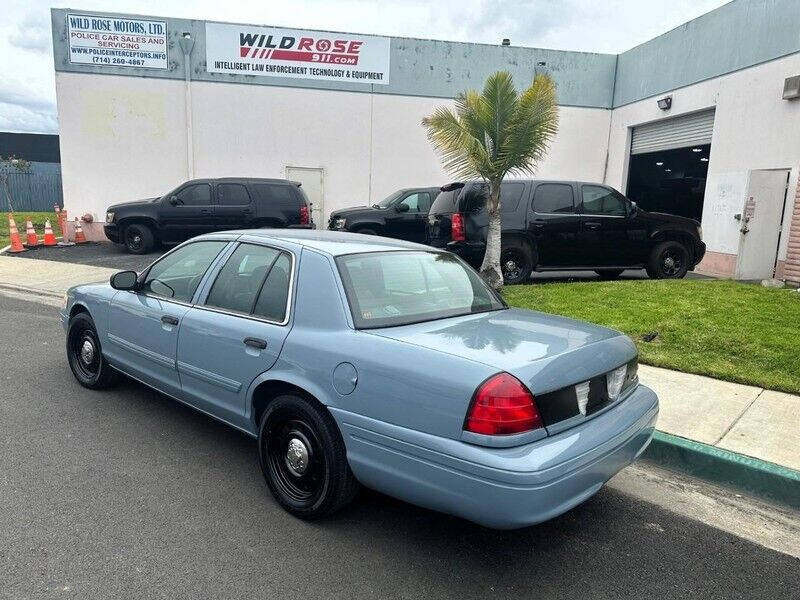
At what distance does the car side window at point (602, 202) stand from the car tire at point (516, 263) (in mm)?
1234

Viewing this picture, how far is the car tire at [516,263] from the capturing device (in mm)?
9750

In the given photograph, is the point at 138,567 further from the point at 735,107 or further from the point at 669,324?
the point at 735,107

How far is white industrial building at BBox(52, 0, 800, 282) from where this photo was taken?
51.7 feet

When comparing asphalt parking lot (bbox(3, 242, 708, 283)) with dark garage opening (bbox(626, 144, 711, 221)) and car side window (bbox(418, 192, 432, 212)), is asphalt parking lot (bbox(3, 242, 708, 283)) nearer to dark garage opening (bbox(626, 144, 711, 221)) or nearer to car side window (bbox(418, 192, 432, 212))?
car side window (bbox(418, 192, 432, 212))

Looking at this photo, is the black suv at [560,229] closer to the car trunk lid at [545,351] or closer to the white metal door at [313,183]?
the car trunk lid at [545,351]

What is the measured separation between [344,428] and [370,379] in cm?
30

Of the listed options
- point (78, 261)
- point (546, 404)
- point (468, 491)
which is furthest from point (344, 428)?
point (78, 261)

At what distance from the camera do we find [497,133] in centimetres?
929

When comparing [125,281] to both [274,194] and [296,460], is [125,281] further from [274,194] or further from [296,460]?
[274,194]

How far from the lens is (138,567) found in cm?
270

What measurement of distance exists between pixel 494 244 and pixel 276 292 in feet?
20.3

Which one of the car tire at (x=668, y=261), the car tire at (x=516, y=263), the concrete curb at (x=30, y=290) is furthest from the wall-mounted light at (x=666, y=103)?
the concrete curb at (x=30, y=290)

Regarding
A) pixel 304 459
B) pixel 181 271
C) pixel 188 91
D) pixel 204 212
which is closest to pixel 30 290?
pixel 204 212

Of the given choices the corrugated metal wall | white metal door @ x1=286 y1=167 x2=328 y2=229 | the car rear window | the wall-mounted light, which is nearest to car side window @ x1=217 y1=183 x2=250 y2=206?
white metal door @ x1=286 y1=167 x2=328 y2=229
